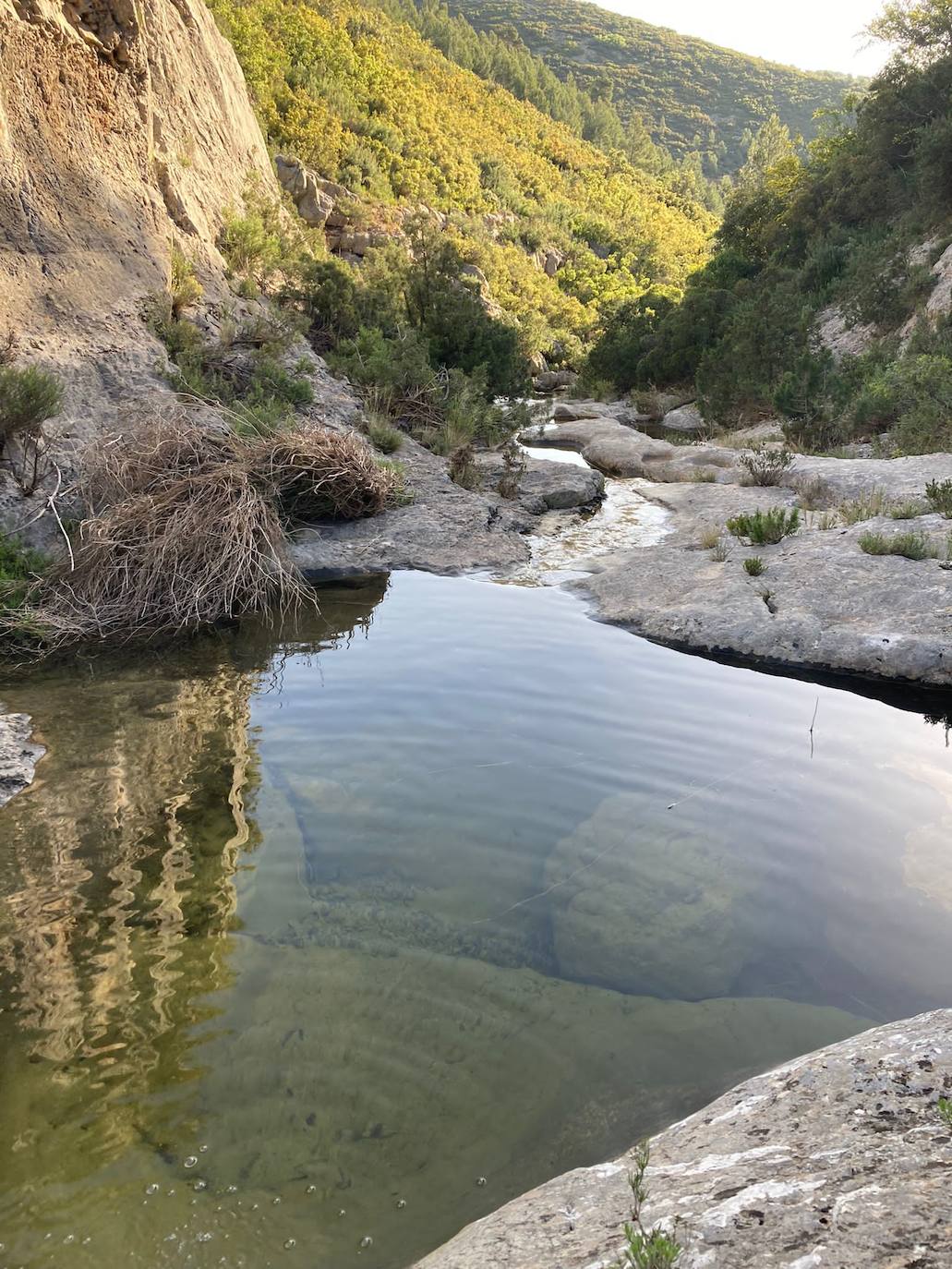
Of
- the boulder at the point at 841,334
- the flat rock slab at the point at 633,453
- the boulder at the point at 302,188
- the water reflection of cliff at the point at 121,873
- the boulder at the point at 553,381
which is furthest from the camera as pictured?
the boulder at the point at 553,381

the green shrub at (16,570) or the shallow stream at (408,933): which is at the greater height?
the green shrub at (16,570)

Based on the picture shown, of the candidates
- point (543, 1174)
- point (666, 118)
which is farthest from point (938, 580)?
point (666, 118)

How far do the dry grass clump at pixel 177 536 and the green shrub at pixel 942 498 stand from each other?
238 inches

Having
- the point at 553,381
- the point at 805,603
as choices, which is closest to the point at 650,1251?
the point at 805,603

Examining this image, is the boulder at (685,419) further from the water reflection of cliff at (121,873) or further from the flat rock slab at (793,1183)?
the flat rock slab at (793,1183)

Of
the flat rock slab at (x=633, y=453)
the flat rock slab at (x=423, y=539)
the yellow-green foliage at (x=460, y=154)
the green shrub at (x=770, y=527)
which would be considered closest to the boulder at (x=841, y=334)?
the flat rock slab at (x=633, y=453)

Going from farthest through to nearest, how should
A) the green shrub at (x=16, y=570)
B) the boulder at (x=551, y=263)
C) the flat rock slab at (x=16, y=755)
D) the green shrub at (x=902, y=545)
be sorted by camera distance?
the boulder at (x=551, y=263), the green shrub at (x=902, y=545), the green shrub at (x=16, y=570), the flat rock slab at (x=16, y=755)

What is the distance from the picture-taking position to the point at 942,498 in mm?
8578

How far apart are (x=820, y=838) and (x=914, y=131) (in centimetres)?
2748

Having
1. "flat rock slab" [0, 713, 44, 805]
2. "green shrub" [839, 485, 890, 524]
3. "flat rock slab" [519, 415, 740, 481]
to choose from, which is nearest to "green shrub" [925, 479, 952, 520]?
"green shrub" [839, 485, 890, 524]

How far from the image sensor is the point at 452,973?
3.34 metres

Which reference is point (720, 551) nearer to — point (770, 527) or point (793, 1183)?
point (770, 527)

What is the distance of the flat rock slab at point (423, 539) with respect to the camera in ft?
30.2

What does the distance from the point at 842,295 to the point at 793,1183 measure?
24.9m
